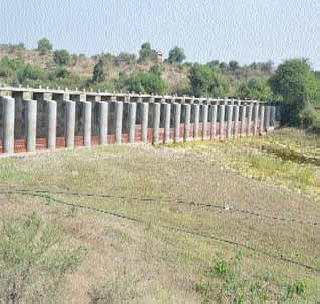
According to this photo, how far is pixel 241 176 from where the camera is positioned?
3353 centimetres

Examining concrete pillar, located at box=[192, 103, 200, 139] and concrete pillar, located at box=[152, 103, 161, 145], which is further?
concrete pillar, located at box=[192, 103, 200, 139]

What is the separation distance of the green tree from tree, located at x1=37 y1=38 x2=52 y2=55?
80.1 m

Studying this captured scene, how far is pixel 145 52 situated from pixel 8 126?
125174 mm

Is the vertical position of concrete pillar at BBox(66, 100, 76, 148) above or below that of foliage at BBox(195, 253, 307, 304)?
above

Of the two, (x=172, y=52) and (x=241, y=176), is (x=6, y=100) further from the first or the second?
(x=172, y=52)

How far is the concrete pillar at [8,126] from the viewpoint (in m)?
29.8

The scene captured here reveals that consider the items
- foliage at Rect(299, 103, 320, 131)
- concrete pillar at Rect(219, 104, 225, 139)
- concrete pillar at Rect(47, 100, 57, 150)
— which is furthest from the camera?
foliage at Rect(299, 103, 320, 131)

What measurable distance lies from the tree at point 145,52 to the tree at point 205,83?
54582mm

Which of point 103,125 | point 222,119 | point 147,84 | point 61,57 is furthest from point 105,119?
point 61,57

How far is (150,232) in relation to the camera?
18328 millimetres

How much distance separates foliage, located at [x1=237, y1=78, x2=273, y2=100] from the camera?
86781 mm

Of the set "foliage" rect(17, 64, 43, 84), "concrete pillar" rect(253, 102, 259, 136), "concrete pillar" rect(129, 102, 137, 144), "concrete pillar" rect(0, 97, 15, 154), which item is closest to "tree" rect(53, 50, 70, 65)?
"foliage" rect(17, 64, 43, 84)

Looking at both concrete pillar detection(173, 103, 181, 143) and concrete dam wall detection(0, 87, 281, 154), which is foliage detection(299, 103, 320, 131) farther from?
concrete pillar detection(173, 103, 181, 143)

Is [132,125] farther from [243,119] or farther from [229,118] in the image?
[243,119]
